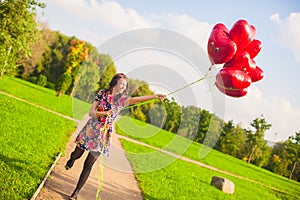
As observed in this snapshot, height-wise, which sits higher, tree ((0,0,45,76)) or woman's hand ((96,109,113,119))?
tree ((0,0,45,76))

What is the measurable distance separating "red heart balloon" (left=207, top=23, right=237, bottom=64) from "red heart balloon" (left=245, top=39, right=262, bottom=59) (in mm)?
401

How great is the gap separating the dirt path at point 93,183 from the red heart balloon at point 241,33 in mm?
3582

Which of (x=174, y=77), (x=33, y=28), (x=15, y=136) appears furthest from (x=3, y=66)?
(x=174, y=77)

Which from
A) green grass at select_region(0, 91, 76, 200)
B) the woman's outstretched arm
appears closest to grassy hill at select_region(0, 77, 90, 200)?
green grass at select_region(0, 91, 76, 200)

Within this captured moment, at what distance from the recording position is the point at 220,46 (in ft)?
15.2

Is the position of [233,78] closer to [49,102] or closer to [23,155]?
[23,155]

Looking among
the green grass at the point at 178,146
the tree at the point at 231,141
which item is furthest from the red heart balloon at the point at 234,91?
the tree at the point at 231,141

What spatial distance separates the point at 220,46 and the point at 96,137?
2337 mm

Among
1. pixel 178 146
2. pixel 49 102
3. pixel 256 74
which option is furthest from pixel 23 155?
pixel 178 146

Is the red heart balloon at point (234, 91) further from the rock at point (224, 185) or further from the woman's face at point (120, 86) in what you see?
the rock at point (224, 185)

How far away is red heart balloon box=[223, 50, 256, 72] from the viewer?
4.80 meters

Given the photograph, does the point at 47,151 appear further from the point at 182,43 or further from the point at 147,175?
the point at 182,43

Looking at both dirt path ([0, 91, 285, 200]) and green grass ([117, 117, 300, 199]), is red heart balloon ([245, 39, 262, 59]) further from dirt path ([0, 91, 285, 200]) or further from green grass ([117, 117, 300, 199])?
green grass ([117, 117, 300, 199])

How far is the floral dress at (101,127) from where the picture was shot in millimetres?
5121
